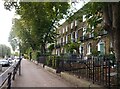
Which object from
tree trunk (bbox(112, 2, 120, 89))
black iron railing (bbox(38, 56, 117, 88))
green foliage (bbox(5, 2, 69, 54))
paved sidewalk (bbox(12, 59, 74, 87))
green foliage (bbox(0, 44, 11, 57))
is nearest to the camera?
black iron railing (bbox(38, 56, 117, 88))

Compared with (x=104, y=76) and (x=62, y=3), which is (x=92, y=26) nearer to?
(x=62, y=3)

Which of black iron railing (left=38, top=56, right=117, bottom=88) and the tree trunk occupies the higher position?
the tree trunk

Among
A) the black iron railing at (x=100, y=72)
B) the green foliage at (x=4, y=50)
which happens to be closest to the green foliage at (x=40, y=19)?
the black iron railing at (x=100, y=72)

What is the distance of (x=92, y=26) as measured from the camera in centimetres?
1628

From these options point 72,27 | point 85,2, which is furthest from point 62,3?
point 72,27

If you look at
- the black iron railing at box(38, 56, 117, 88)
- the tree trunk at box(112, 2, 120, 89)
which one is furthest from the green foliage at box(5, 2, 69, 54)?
the black iron railing at box(38, 56, 117, 88)

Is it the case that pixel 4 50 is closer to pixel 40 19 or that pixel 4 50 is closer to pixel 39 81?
pixel 40 19

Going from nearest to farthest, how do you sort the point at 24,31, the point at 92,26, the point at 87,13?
the point at 87,13 < the point at 92,26 < the point at 24,31

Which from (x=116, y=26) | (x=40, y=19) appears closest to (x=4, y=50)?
(x=40, y=19)

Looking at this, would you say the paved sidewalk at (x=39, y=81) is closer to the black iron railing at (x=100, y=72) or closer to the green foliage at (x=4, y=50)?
the black iron railing at (x=100, y=72)

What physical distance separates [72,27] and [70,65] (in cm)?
4069

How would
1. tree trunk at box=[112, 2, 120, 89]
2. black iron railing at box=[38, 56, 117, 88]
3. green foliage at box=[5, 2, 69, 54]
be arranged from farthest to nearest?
green foliage at box=[5, 2, 69, 54] → tree trunk at box=[112, 2, 120, 89] → black iron railing at box=[38, 56, 117, 88]

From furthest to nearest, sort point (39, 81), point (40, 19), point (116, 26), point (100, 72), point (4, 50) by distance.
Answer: point (4, 50) → point (40, 19) → point (39, 81) → point (116, 26) → point (100, 72)

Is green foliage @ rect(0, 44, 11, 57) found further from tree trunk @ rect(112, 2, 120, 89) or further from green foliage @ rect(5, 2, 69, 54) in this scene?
tree trunk @ rect(112, 2, 120, 89)
